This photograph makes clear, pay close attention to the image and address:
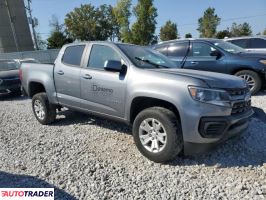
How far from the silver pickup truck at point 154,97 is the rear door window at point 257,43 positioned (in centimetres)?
635

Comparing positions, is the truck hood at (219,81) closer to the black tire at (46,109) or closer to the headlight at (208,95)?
the headlight at (208,95)

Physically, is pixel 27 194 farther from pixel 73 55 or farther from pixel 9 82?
pixel 9 82

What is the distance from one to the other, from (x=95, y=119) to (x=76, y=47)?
1.70 metres

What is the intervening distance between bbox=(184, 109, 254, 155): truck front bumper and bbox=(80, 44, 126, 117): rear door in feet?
4.22

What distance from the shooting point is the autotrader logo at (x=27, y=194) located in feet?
10.7

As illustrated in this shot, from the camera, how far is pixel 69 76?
5555 millimetres

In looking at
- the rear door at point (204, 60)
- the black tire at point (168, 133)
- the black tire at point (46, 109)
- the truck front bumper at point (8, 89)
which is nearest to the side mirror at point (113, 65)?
the black tire at point (168, 133)

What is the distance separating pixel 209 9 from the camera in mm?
44094

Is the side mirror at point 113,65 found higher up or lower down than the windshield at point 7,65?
higher up

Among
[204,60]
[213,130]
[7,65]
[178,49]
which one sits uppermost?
[213,130]

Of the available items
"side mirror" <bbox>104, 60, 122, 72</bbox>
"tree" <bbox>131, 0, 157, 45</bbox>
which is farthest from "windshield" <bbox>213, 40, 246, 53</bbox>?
"tree" <bbox>131, 0, 157, 45</bbox>

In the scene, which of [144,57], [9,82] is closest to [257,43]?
[144,57]

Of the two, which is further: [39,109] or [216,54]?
[216,54]

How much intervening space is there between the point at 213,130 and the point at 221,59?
4.96 metres
